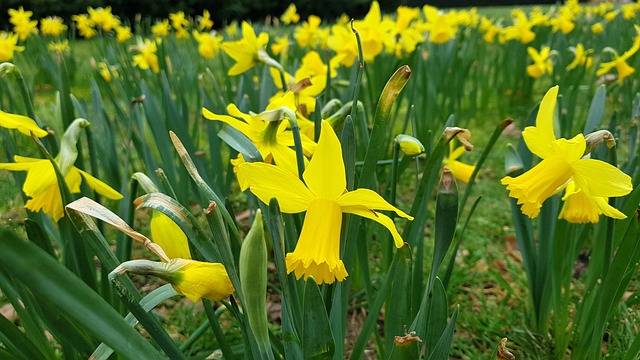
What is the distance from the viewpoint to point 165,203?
25.4 inches

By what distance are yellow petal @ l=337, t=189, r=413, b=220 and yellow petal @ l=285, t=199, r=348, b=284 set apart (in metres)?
0.02

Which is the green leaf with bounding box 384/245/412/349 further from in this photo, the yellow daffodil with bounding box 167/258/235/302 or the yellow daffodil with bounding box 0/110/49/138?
the yellow daffodil with bounding box 0/110/49/138

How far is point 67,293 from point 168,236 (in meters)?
0.23

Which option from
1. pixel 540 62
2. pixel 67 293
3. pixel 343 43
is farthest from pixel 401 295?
pixel 540 62

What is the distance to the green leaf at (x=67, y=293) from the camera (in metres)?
0.48

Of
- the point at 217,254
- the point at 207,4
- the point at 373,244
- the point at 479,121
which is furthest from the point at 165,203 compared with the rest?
the point at 207,4

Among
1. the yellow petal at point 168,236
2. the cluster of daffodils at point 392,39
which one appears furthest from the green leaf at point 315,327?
the cluster of daffodils at point 392,39

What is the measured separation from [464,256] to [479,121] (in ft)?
5.49

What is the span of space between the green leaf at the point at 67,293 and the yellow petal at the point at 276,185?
21 cm

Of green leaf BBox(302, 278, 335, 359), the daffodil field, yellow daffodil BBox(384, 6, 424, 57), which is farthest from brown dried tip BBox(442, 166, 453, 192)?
yellow daffodil BBox(384, 6, 424, 57)

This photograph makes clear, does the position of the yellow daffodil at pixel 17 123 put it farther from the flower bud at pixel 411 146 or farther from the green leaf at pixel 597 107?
the green leaf at pixel 597 107

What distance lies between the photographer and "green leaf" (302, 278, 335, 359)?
2.17ft

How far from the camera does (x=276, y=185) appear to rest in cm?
64

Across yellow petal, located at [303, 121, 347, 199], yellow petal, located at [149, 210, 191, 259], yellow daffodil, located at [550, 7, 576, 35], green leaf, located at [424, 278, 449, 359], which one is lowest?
green leaf, located at [424, 278, 449, 359]
